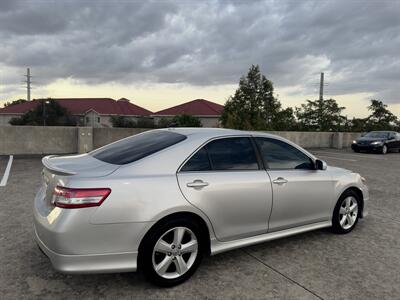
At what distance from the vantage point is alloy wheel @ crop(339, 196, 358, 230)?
4539 millimetres

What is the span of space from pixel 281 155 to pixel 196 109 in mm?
45019

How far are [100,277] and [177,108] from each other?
156 ft

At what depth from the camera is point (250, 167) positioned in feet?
11.9

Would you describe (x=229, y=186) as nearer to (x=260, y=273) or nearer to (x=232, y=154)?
(x=232, y=154)

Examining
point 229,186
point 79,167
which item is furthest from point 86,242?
point 229,186

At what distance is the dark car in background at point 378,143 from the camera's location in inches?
757

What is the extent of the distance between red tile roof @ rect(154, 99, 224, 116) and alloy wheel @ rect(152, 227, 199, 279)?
43.7 m

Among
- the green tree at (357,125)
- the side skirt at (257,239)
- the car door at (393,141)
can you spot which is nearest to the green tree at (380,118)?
the green tree at (357,125)

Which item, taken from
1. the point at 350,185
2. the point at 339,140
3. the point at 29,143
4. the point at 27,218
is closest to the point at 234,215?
the point at 350,185

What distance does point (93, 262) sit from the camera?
8.89 ft

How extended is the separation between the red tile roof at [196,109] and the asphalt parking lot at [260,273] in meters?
42.8

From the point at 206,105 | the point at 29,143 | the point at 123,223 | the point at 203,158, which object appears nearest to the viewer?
the point at 123,223

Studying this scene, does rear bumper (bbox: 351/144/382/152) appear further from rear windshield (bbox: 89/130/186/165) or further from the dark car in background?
rear windshield (bbox: 89/130/186/165)

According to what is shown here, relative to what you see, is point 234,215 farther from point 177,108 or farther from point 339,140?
point 177,108
